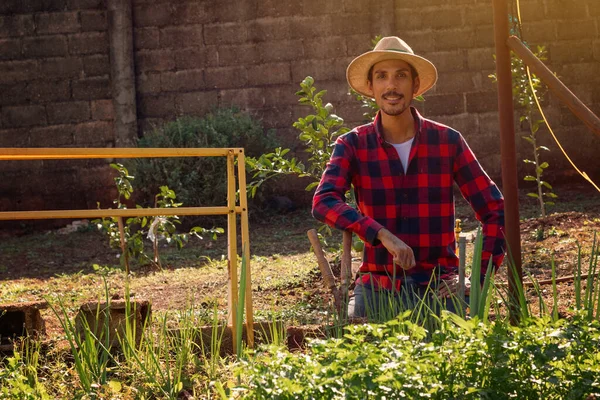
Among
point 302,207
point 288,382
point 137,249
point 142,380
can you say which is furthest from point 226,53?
point 288,382

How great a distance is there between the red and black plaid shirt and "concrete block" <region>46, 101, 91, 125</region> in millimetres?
6577

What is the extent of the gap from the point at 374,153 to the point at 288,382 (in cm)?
196

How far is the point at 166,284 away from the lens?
649 cm

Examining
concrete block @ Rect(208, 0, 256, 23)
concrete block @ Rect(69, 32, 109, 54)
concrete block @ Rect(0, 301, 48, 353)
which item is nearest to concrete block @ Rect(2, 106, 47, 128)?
concrete block @ Rect(69, 32, 109, 54)

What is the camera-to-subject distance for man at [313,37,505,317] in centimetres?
392

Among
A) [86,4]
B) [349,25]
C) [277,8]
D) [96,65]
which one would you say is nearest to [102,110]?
[96,65]

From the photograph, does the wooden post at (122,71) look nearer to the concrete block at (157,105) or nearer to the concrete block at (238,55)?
the concrete block at (157,105)

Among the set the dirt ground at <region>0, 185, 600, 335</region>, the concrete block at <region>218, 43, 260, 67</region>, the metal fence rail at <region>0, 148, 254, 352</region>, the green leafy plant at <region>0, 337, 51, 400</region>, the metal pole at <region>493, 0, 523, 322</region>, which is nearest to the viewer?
the green leafy plant at <region>0, 337, 51, 400</region>

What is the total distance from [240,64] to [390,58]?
6.07m

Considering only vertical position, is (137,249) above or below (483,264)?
below

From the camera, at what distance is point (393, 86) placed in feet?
13.2

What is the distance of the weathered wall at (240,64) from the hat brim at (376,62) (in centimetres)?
565

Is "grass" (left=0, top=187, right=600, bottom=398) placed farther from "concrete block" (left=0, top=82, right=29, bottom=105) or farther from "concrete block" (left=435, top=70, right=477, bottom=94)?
"concrete block" (left=435, top=70, right=477, bottom=94)

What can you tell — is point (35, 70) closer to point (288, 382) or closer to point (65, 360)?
point (65, 360)
